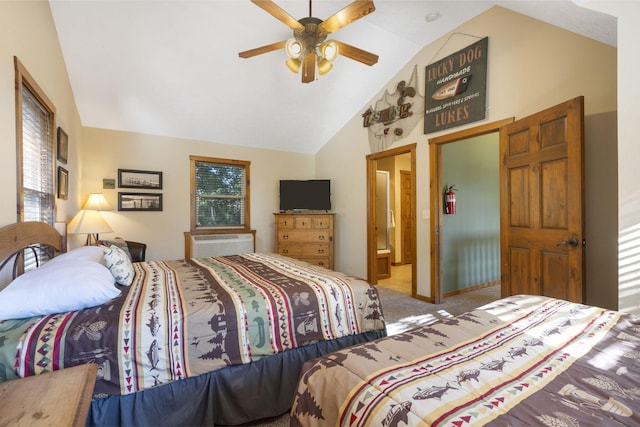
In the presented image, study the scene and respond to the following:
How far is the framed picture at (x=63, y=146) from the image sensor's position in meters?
2.69

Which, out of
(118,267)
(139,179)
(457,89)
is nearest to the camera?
(118,267)

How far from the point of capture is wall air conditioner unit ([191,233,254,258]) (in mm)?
4461

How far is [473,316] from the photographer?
131cm

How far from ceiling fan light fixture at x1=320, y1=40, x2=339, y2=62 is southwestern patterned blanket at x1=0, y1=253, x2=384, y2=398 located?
1.89 m

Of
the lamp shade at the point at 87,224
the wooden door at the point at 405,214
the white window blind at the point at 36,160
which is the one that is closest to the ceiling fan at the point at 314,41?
the white window blind at the point at 36,160

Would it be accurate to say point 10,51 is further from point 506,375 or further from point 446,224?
point 446,224

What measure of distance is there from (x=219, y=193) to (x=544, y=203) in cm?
432

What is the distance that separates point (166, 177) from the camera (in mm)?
4344

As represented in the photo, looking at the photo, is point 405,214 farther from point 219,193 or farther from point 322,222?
point 219,193

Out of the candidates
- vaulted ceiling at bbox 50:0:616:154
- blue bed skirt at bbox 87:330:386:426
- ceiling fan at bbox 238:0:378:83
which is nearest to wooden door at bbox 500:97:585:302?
vaulted ceiling at bbox 50:0:616:154

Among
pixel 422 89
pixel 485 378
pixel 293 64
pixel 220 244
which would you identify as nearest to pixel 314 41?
pixel 293 64

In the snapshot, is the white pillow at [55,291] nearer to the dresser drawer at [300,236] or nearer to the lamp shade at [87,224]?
the lamp shade at [87,224]

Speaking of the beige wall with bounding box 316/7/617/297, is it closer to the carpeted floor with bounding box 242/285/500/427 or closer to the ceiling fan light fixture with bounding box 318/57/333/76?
the carpeted floor with bounding box 242/285/500/427

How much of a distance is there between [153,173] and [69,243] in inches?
55.2
